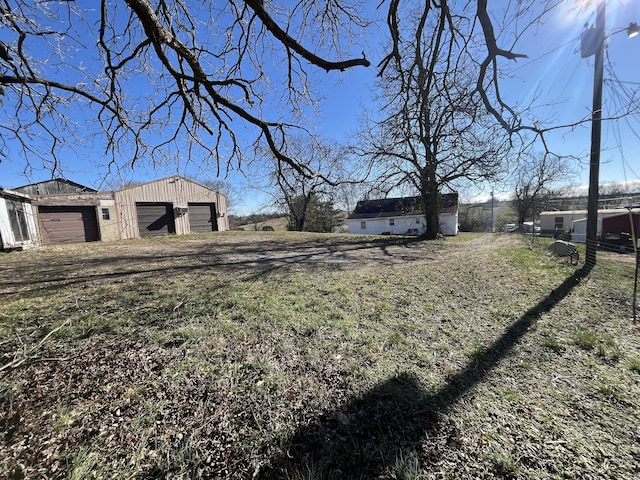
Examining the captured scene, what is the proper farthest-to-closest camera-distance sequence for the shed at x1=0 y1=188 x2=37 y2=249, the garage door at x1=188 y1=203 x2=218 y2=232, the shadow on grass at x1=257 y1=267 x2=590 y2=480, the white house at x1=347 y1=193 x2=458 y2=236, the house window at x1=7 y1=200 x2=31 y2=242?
the white house at x1=347 y1=193 x2=458 y2=236, the garage door at x1=188 y1=203 x2=218 y2=232, the house window at x1=7 y1=200 x2=31 y2=242, the shed at x1=0 y1=188 x2=37 y2=249, the shadow on grass at x1=257 y1=267 x2=590 y2=480

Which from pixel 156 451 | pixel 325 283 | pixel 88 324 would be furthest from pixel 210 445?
pixel 325 283

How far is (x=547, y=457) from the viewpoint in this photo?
1.58 m

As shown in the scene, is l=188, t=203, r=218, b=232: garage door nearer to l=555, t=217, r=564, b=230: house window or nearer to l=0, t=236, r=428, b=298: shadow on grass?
l=0, t=236, r=428, b=298: shadow on grass

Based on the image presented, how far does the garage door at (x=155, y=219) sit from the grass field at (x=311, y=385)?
42.5ft

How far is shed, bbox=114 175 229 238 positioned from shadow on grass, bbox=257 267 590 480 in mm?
17326

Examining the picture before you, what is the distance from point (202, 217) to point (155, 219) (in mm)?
3019

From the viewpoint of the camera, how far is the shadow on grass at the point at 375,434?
146 centimetres

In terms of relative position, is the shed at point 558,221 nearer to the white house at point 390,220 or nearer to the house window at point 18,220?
the white house at point 390,220

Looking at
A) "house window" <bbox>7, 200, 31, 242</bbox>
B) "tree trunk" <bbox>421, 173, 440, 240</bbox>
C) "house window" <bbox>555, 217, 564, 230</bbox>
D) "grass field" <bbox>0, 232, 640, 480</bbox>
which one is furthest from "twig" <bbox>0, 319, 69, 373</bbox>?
"house window" <bbox>555, 217, 564, 230</bbox>

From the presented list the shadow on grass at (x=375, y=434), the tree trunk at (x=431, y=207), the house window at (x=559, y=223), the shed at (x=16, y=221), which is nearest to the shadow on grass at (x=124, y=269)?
the shadow on grass at (x=375, y=434)

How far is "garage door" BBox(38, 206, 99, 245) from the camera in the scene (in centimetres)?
1180

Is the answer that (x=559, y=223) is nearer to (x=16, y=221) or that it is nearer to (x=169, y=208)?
(x=169, y=208)

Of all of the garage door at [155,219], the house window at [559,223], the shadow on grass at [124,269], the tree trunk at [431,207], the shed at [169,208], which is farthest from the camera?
the house window at [559,223]

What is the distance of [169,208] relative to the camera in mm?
16672
